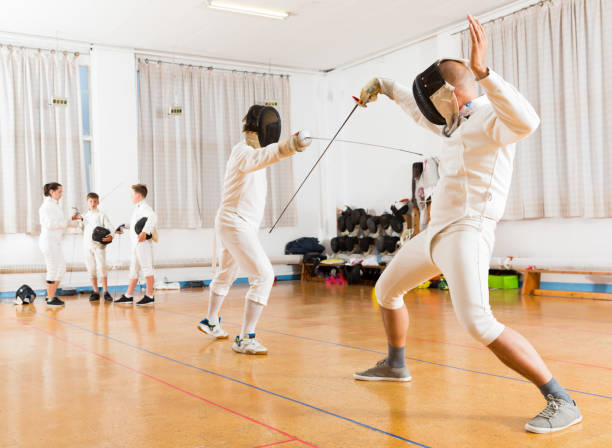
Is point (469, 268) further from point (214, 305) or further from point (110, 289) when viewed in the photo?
point (110, 289)

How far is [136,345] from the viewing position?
4.20 m

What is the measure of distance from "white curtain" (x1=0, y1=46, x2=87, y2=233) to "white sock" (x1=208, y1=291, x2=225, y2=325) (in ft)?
17.5

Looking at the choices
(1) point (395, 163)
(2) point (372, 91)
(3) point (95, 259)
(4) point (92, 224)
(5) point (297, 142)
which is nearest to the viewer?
(2) point (372, 91)

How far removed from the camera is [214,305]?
4281 millimetres

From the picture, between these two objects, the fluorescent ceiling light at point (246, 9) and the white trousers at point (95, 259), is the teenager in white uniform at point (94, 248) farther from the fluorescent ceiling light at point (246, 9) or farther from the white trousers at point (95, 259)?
the fluorescent ceiling light at point (246, 9)

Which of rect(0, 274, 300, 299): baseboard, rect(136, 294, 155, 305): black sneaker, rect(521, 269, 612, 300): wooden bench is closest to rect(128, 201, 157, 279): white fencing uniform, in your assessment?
rect(136, 294, 155, 305): black sneaker

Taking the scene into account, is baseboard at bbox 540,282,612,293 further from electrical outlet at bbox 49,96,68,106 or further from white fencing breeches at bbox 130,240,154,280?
electrical outlet at bbox 49,96,68,106

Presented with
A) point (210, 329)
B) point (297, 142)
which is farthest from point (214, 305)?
point (297, 142)

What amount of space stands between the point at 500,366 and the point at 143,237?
187 inches

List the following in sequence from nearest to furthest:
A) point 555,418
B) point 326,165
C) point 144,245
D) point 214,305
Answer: point 555,418 < point 214,305 < point 144,245 < point 326,165

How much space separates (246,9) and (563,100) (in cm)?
400

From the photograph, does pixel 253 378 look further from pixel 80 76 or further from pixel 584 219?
pixel 80 76

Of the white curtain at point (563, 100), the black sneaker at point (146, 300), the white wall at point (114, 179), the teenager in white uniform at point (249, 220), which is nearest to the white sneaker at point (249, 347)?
the teenager in white uniform at point (249, 220)

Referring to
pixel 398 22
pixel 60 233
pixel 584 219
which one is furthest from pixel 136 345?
pixel 398 22
